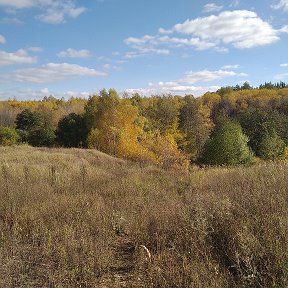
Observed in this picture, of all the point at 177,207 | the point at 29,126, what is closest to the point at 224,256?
the point at 177,207

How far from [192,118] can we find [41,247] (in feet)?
190

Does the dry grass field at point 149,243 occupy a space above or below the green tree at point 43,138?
above

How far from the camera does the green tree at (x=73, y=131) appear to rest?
47.6m

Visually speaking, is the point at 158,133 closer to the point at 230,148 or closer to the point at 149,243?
the point at 230,148

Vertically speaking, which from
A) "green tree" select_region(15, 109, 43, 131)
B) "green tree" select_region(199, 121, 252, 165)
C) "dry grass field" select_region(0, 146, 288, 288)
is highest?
"green tree" select_region(15, 109, 43, 131)

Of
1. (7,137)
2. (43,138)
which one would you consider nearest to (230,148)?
(43,138)

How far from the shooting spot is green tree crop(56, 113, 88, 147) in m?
47.6

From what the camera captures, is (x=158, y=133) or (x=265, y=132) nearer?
(x=265, y=132)

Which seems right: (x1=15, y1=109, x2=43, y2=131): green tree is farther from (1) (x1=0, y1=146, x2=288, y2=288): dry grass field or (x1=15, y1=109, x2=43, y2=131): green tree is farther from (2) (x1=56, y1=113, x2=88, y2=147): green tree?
(1) (x1=0, y1=146, x2=288, y2=288): dry grass field

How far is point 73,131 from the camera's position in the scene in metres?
47.9

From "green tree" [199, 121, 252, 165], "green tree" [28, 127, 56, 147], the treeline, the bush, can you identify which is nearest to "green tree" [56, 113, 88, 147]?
the treeline

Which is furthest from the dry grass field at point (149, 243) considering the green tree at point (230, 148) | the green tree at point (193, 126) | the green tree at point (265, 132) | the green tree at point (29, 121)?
the green tree at point (193, 126)

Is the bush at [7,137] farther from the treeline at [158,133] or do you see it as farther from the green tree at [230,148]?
the green tree at [230,148]

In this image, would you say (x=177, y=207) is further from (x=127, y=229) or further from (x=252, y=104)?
(x=252, y=104)
